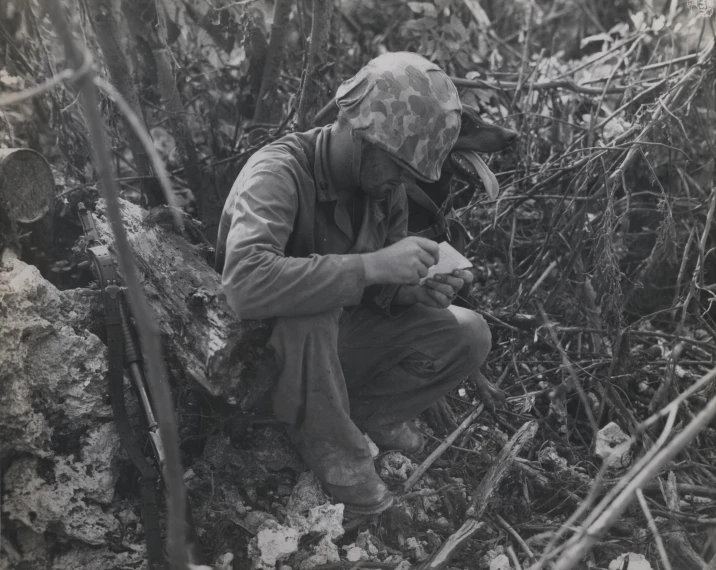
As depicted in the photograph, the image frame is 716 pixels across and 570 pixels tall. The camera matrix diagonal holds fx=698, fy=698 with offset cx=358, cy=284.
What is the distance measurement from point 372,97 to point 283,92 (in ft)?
6.65

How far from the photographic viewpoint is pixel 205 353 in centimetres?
259

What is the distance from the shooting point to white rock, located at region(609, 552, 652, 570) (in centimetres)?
262

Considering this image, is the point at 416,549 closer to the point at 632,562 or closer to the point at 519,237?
the point at 632,562

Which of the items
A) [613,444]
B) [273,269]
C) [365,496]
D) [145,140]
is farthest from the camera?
[613,444]

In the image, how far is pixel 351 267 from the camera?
2.42m

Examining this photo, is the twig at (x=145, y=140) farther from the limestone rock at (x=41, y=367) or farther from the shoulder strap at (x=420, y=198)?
the shoulder strap at (x=420, y=198)

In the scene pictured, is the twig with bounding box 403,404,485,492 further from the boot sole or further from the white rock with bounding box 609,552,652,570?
the white rock with bounding box 609,552,652,570

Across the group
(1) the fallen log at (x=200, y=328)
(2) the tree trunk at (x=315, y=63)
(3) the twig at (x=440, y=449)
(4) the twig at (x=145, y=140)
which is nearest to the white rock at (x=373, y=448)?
(3) the twig at (x=440, y=449)

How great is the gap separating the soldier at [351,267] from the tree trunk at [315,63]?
3.45 ft

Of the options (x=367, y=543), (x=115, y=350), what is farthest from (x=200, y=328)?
(x=367, y=543)

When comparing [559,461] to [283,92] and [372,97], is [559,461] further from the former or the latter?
[283,92]

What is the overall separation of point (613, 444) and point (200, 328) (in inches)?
78.2

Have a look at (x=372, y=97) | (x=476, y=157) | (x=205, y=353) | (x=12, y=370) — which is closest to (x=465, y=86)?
(x=476, y=157)

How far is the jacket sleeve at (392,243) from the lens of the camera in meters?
2.89
